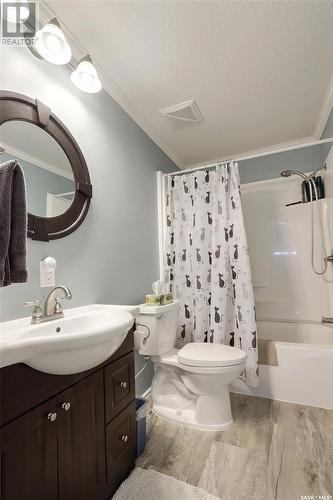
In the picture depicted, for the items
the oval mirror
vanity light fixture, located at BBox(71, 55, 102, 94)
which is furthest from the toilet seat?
vanity light fixture, located at BBox(71, 55, 102, 94)

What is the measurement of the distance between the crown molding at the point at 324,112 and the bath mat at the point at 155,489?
8.25ft

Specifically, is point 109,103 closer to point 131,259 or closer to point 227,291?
point 131,259

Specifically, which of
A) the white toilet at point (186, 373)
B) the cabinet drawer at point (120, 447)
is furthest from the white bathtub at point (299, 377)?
the cabinet drawer at point (120, 447)

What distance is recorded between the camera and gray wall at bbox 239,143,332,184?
2.47 m

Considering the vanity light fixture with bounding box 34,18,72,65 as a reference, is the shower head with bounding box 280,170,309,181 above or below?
below

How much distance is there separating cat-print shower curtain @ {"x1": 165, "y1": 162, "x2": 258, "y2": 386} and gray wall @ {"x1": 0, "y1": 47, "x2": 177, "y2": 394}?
8.5 inches

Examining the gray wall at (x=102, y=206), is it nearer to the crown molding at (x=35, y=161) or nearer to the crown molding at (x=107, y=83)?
the crown molding at (x=107, y=83)

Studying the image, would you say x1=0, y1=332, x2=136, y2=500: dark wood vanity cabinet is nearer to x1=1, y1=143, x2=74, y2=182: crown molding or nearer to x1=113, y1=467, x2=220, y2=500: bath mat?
x1=113, y1=467, x2=220, y2=500: bath mat

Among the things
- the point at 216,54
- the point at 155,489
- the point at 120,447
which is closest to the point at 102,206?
the point at 216,54

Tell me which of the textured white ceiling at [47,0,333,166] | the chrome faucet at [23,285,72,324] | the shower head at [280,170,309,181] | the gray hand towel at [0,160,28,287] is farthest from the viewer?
the shower head at [280,170,309,181]

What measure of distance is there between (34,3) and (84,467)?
1.97 meters

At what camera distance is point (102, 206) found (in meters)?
1.53

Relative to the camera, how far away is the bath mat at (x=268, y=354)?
182 cm

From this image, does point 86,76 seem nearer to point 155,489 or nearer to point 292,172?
point 292,172
